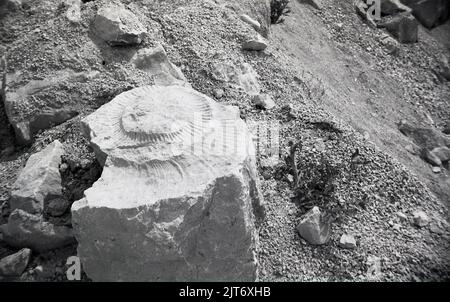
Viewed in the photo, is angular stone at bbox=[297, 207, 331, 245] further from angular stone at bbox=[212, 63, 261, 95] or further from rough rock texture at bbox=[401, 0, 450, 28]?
rough rock texture at bbox=[401, 0, 450, 28]

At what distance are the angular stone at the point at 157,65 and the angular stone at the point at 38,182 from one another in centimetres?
129

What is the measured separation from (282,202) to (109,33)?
101 inches

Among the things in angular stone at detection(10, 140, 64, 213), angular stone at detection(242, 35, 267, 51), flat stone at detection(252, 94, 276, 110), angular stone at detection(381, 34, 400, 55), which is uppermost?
angular stone at detection(242, 35, 267, 51)

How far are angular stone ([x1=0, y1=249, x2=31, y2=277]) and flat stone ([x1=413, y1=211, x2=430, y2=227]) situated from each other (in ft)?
11.3

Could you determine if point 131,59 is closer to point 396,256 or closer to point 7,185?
point 7,185

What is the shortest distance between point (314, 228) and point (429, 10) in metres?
5.31

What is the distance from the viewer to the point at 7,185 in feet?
14.9

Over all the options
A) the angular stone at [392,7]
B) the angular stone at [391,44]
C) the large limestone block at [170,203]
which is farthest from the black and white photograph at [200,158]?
the angular stone at [392,7]

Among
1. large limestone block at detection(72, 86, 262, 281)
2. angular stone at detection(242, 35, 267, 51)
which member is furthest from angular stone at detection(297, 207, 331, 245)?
angular stone at detection(242, 35, 267, 51)

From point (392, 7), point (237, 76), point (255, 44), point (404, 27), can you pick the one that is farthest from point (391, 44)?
point (237, 76)

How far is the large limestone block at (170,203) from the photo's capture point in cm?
354

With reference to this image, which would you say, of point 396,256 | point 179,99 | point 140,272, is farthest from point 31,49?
point 396,256

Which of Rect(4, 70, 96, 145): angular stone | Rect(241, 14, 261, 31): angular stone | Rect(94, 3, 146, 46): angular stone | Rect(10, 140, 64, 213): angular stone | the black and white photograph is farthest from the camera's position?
Rect(241, 14, 261, 31): angular stone

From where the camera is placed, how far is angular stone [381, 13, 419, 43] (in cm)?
739
